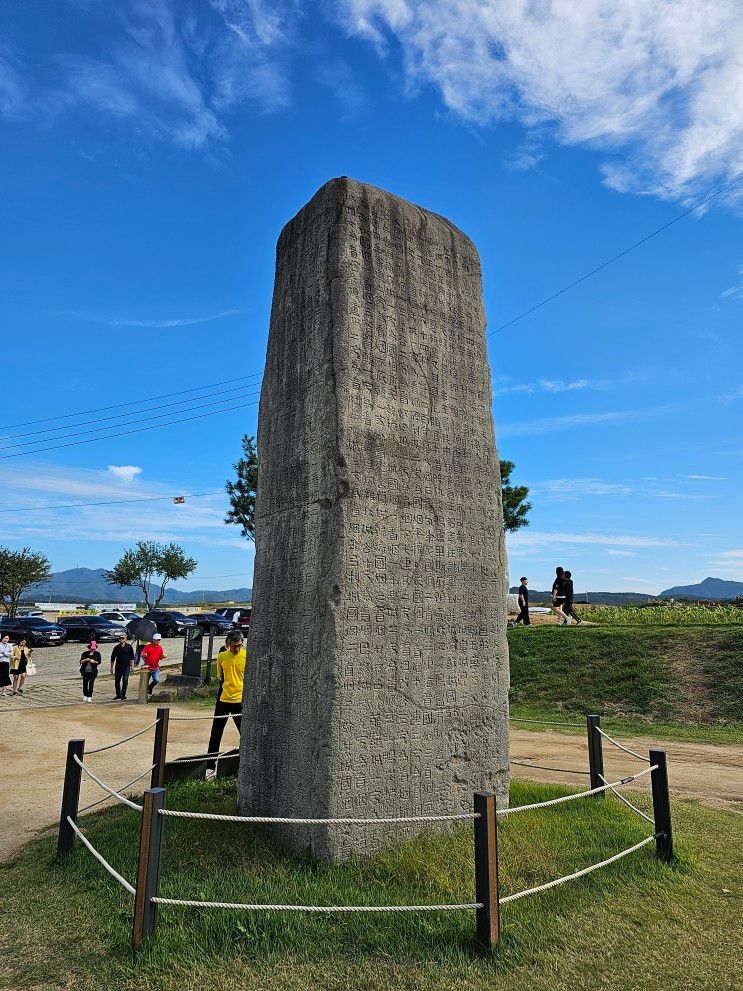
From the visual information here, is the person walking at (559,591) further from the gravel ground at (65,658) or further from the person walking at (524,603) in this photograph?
the gravel ground at (65,658)

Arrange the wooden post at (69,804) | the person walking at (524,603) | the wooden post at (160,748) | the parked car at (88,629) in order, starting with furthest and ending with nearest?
the parked car at (88,629) → the person walking at (524,603) → the wooden post at (160,748) → the wooden post at (69,804)

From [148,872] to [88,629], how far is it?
31.2 metres

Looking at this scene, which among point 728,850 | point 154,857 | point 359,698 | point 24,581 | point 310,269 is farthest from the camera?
point 24,581

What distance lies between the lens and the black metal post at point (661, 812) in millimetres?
5051

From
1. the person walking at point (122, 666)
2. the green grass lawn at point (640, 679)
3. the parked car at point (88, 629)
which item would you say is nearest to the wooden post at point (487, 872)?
the green grass lawn at point (640, 679)

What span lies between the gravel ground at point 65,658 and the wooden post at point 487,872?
19.2 m

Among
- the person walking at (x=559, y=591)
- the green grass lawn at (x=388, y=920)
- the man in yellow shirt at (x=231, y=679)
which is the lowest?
the green grass lawn at (x=388, y=920)

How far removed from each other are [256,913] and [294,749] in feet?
4.12

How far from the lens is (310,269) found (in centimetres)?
587

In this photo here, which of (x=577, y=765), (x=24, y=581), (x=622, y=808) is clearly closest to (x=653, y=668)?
(x=577, y=765)

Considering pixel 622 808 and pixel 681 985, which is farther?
pixel 622 808

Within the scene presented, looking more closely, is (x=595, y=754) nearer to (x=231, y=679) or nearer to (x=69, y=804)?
(x=231, y=679)

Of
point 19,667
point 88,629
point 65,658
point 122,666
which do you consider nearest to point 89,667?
point 122,666

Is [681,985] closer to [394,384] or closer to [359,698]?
[359,698]
